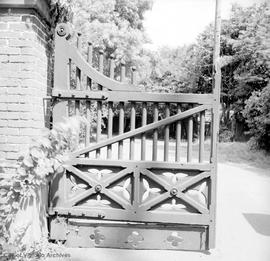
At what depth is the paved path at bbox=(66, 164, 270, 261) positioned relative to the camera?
4051mm

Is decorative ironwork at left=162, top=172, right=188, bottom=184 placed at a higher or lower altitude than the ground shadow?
higher

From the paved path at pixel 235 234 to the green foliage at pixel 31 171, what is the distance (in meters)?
0.85

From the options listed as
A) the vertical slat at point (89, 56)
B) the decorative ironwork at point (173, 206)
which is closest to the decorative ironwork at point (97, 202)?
the decorative ironwork at point (173, 206)

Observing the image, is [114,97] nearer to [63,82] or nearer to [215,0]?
[63,82]

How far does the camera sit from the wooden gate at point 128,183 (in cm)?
412

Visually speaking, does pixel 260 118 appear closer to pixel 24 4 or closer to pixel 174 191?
pixel 174 191

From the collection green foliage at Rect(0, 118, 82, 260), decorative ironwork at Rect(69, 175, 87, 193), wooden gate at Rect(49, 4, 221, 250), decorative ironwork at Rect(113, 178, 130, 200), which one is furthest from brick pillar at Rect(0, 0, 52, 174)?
decorative ironwork at Rect(113, 178, 130, 200)

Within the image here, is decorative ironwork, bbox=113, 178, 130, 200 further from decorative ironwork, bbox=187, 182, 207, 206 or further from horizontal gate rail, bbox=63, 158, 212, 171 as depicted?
decorative ironwork, bbox=187, 182, 207, 206

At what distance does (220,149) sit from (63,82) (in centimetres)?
1644

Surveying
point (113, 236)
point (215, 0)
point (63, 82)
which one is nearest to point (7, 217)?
point (113, 236)

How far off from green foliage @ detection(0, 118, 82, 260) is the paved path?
2.77 feet

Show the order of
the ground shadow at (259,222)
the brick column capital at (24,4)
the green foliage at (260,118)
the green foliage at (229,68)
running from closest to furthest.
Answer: the brick column capital at (24,4) → the ground shadow at (259,222) → the green foliage at (260,118) → the green foliage at (229,68)

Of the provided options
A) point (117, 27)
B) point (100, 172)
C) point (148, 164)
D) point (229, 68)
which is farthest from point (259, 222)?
point (229, 68)

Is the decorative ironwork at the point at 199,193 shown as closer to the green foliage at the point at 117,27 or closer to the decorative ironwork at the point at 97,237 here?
the decorative ironwork at the point at 97,237
